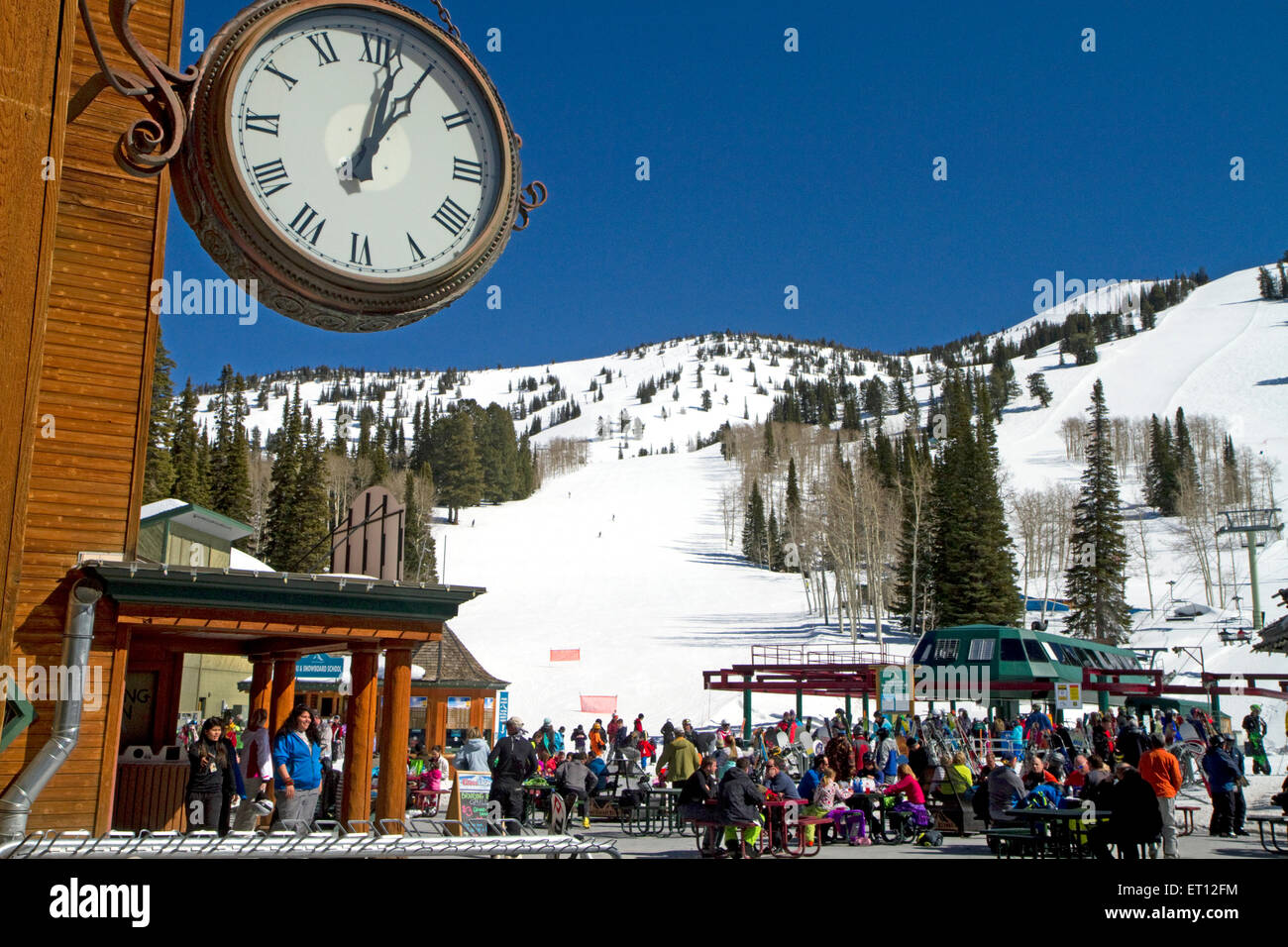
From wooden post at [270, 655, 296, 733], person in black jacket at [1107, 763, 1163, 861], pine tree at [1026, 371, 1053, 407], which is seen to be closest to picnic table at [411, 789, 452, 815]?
wooden post at [270, 655, 296, 733]

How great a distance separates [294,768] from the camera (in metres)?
9.32

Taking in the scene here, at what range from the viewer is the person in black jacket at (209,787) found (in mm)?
10461

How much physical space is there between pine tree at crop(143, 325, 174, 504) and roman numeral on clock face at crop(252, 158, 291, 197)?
38963 millimetres

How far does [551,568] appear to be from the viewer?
76688 mm

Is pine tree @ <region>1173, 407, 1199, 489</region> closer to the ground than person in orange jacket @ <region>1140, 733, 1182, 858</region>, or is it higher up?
higher up

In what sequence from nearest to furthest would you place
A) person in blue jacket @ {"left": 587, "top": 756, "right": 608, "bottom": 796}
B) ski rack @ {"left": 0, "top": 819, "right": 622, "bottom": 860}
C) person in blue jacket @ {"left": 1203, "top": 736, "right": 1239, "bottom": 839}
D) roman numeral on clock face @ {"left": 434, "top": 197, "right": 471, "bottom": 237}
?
ski rack @ {"left": 0, "top": 819, "right": 622, "bottom": 860} < roman numeral on clock face @ {"left": 434, "top": 197, "right": 471, "bottom": 237} < person in blue jacket @ {"left": 1203, "top": 736, "right": 1239, "bottom": 839} < person in blue jacket @ {"left": 587, "top": 756, "right": 608, "bottom": 796}

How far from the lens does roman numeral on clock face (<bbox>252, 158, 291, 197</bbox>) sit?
16.5 feet

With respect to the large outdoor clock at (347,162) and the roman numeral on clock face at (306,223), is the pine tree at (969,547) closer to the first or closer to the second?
the large outdoor clock at (347,162)

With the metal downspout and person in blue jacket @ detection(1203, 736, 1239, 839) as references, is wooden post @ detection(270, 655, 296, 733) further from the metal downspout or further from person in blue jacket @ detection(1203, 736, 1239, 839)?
person in blue jacket @ detection(1203, 736, 1239, 839)

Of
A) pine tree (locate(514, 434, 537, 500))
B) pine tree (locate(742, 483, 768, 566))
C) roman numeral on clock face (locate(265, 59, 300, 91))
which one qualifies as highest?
pine tree (locate(514, 434, 537, 500))

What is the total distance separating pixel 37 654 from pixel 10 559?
5.60 metres

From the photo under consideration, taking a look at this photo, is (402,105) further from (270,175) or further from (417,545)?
(417,545)
